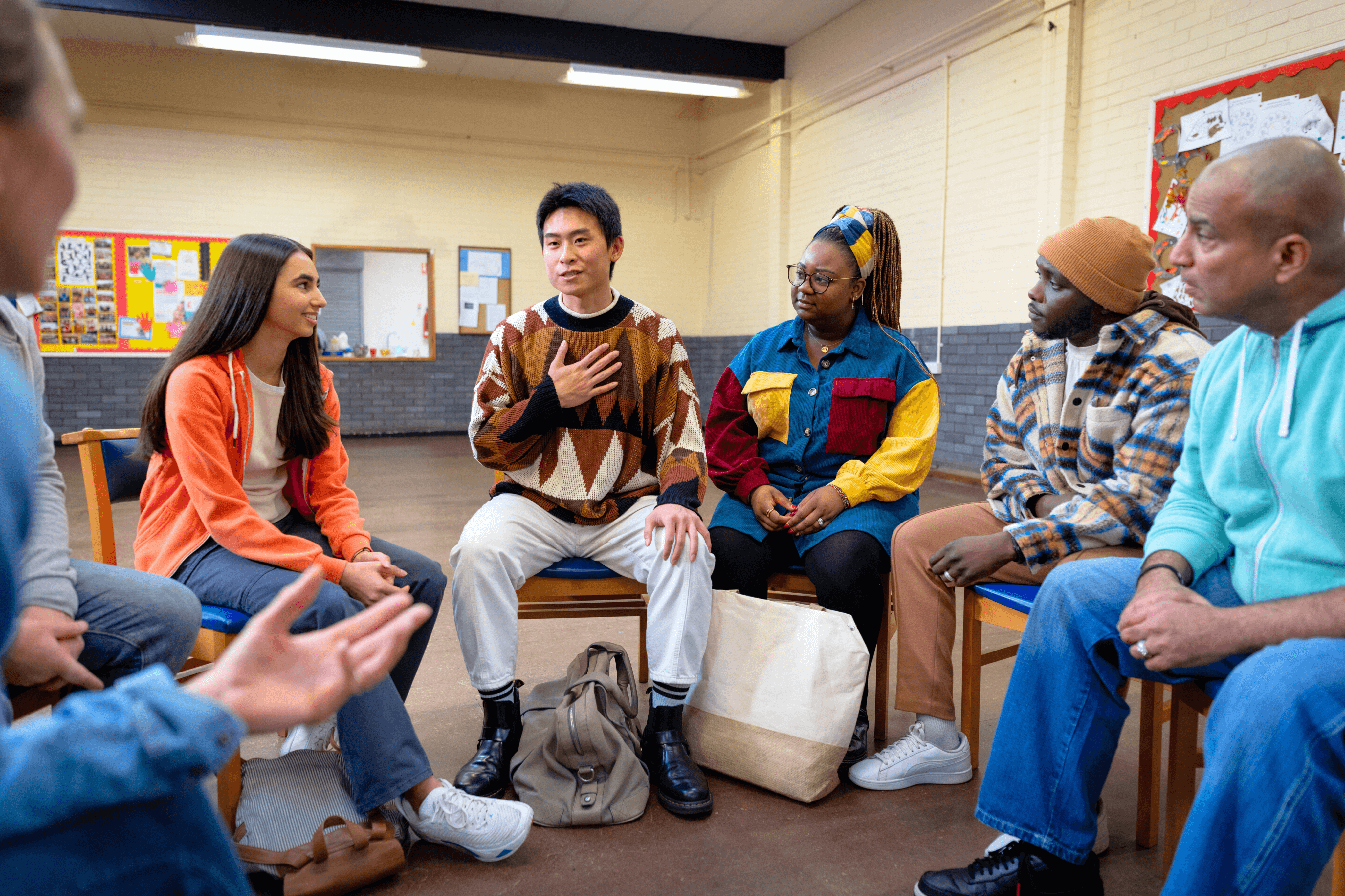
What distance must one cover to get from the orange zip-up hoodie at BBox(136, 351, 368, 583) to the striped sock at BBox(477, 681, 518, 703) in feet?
1.38

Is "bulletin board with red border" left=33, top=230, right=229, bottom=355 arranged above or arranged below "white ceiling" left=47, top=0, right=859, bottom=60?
below

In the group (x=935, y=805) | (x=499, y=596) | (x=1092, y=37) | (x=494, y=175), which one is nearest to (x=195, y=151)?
(x=494, y=175)

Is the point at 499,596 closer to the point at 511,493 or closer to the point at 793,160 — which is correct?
the point at 511,493

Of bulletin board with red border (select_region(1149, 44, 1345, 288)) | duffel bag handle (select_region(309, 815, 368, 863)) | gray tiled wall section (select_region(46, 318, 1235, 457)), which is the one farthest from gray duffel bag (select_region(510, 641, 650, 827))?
gray tiled wall section (select_region(46, 318, 1235, 457))

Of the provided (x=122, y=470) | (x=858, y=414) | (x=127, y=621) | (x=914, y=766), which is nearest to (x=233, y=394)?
(x=122, y=470)

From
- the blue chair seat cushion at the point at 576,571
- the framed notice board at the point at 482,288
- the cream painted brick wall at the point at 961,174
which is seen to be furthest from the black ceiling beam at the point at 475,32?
the blue chair seat cushion at the point at 576,571

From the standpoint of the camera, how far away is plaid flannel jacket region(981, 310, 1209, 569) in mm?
1718

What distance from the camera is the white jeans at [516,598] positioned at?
6.34 ft

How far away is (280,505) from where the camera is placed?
2006 millimetres

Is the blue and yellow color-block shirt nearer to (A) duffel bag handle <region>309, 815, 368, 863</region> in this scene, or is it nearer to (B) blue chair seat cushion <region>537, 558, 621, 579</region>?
(B) blue chair seat cushion <region>537, 558, 621, 579</region>

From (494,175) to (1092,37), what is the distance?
654cm

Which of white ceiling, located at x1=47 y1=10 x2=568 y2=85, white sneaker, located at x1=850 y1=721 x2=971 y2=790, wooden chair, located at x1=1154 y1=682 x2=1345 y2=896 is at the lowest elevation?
Result: white sneaker, located at x1=850 y1=721 x2=971 y2=790

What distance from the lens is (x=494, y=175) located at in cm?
991

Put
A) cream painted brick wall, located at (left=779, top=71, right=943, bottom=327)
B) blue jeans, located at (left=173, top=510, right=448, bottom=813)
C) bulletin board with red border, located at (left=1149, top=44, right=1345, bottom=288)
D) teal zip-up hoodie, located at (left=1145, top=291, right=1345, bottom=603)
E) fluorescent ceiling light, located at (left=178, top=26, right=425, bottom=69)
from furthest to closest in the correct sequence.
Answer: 1. fluorescent ceiling light, located at (left=178, top=26, right=425, bottom=69)
2. cream painted brick wall, located at (left=779, top=71, right=943, bottom=327)
3. bulletin board with red border, located at (left=1149, top=44, right=1345, bottom=288)
4. blue jeans, located at (left=173, top=510, right=448, bottom=813)
5. teal zip-up hoodie, located at (left=1145, top=291, right=1345, bottom=603)
